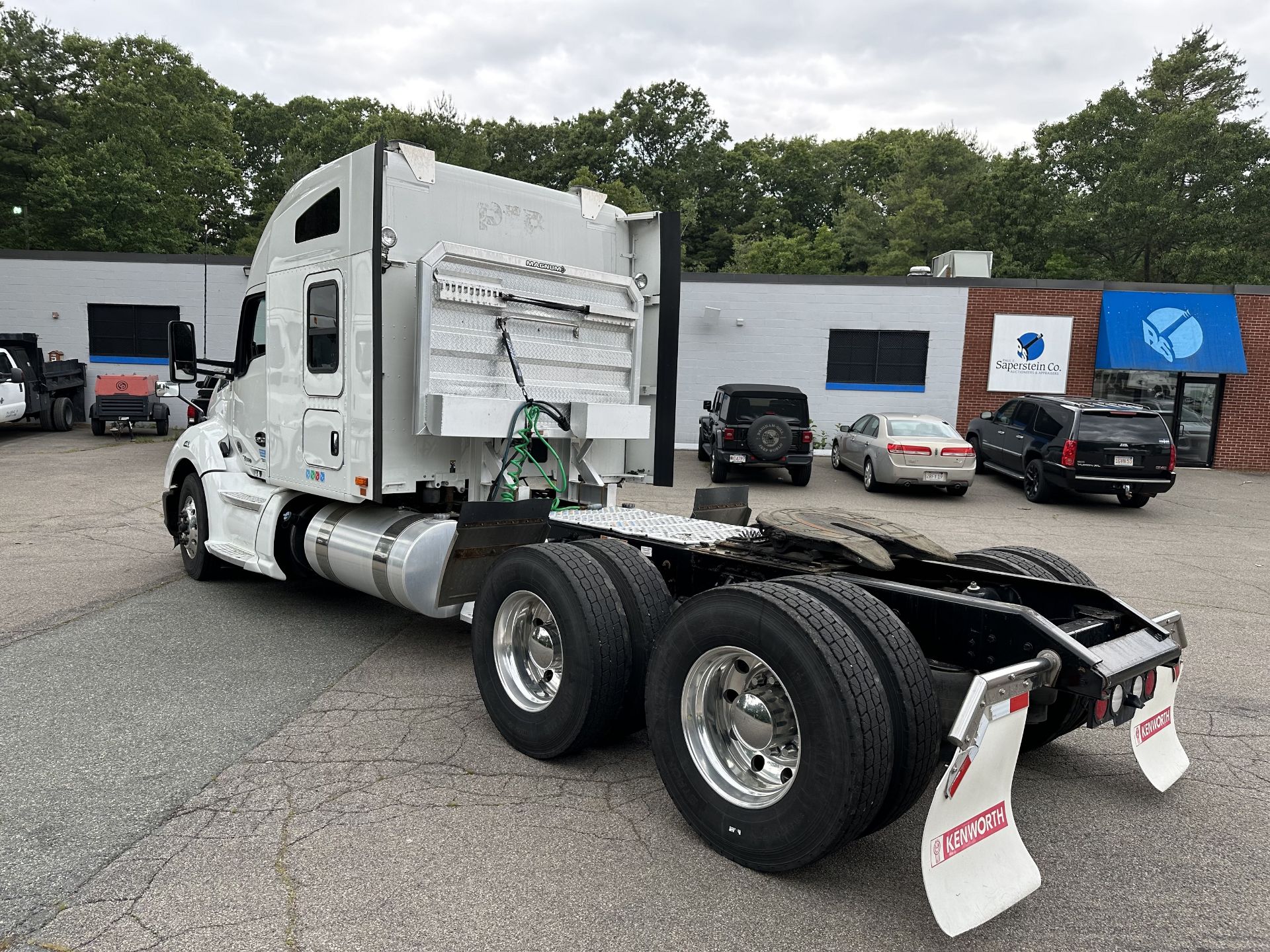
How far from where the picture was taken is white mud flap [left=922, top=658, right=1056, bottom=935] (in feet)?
8.87

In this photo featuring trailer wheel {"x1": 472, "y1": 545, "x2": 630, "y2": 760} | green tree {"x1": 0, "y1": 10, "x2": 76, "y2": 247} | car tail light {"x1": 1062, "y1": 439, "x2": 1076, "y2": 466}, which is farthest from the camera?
green tree {"x1": 0, "y1": 10, "x2": 76, "y2": 247}

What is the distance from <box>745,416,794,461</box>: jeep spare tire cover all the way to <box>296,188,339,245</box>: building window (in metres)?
10.2

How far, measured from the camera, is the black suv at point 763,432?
15273 millimetres

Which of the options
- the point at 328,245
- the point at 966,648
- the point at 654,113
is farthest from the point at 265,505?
the point at 654,113

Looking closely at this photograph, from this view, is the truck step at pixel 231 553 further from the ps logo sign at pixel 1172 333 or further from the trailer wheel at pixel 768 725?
the ps logo sign at pixel 1172 333

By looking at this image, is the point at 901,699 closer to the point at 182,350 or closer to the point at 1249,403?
the point at 182,350

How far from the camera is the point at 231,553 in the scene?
22.6ft

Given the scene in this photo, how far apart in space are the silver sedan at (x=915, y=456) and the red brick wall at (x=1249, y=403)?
916cm

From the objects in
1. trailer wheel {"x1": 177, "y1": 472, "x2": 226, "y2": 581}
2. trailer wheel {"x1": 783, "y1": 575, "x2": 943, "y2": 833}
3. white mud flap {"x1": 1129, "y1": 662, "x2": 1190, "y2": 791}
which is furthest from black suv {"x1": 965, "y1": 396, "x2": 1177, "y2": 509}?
trailer wheel {"x1": 783, "y1": 575, "x2": 943, "y2": 833}

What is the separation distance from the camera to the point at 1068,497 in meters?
16.0

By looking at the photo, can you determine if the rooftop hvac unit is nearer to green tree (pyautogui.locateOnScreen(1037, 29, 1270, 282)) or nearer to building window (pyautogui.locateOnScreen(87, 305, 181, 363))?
building window (pyautogui.locateOnScreen(87, 305, 181, 363))

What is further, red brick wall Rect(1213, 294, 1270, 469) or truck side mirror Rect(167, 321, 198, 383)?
red brick wall Rect(1213, 294, 1270, 469)

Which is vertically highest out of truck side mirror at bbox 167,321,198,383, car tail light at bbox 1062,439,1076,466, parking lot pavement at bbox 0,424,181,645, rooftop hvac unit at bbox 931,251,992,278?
rooftop hvac unit at bbox 931,251,992,278

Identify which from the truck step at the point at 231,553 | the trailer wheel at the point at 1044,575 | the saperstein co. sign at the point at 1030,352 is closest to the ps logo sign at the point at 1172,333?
the saperstein co. sign at the point at 1030,352
